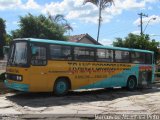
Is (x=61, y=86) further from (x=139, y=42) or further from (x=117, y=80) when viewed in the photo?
(x=139, y=42)

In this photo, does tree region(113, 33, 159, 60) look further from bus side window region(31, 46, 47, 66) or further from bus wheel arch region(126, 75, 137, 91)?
bus side window region(31, 46, 47, 66)

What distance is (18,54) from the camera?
17.2m

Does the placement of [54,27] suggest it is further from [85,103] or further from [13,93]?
[85,103]

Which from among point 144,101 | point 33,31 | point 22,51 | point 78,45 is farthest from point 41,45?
point 33,31

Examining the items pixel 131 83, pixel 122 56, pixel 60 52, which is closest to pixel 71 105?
pixel 60 52

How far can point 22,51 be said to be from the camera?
Result: 16953mm

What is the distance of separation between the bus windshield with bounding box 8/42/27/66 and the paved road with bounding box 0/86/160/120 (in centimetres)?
158

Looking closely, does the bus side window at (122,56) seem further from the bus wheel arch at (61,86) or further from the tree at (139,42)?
the tree at (139,42)

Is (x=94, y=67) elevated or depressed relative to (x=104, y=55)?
depressed

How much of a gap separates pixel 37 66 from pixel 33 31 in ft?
55.1

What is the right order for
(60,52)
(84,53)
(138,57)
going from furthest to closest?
(138,57)
(84,53)
(60,52)

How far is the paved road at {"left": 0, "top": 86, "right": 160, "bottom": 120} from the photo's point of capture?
13418 mm

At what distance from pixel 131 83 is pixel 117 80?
5.61ft

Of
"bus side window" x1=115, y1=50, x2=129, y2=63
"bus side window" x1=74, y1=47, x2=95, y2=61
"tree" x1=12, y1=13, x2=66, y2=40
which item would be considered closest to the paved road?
"bus side window" x1=74, y1=47, x2=95, y2=61
